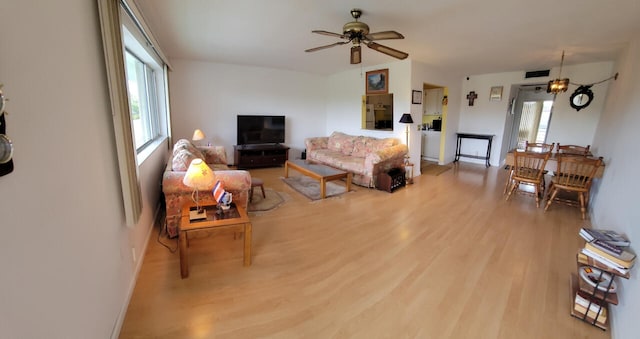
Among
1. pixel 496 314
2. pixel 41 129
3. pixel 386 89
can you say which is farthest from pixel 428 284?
pixel 386 89

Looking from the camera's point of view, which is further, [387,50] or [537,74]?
[537,74]

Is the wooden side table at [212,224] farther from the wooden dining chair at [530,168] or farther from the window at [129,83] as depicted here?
the wooden dining chair at [530,168]

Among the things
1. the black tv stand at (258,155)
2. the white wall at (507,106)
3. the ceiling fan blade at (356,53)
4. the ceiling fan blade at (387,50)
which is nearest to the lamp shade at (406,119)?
the ceiling fan blade at (387,50)

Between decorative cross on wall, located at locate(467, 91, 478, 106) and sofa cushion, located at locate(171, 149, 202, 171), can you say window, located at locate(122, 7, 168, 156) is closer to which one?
sofa cushion, located at locate(171, 149, 202, 171)

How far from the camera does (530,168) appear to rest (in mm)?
4109

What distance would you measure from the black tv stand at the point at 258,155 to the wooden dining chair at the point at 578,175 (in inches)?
198

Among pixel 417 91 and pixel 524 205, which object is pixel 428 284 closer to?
pixel 524 205

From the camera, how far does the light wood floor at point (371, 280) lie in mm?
1748

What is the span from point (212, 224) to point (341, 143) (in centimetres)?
431

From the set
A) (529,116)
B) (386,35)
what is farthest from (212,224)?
(529,116)

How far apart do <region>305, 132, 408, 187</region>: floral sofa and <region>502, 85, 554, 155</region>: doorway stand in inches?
168

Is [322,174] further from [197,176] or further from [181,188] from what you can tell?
[197,176]

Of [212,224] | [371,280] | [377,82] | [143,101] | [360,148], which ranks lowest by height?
[371,280]

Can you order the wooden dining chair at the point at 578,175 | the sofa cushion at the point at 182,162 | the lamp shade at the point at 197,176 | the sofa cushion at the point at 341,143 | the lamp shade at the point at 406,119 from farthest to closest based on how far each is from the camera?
the sofa cushion at the point at 341,143 < the lamp shade at the point at 406,119 < the wooden dining chair at the point at 578,175 < the sofa cushion at the point at 182,162 < the lamp shade at the point at 197,176
